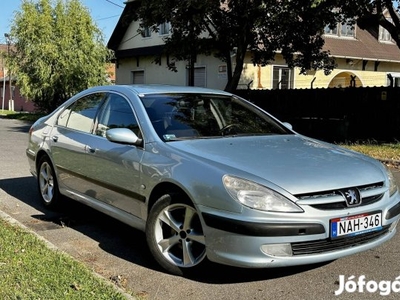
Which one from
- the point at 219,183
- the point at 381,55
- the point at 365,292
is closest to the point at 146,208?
the point at 219,183

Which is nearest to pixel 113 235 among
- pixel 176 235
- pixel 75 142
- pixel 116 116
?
pixel 75 142

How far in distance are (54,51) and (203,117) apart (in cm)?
1982

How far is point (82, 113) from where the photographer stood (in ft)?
17.7

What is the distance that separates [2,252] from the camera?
4.04 m

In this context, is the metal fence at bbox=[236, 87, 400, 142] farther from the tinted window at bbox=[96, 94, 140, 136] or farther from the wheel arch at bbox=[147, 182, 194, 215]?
the wheel arch at bbox=[147, 182, 194, 215]

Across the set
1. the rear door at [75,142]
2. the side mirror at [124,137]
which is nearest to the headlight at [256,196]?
the side mirror at [124,137]

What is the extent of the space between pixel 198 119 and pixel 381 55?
2135 centimetres

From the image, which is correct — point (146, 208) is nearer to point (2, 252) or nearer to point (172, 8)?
point (2, 252)

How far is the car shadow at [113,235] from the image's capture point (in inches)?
150

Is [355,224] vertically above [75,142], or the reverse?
[75,142]

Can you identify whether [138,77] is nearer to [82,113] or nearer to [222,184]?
[82,113]

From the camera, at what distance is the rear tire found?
19.0ft

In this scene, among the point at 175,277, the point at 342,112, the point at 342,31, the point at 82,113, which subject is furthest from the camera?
the point at 342,31

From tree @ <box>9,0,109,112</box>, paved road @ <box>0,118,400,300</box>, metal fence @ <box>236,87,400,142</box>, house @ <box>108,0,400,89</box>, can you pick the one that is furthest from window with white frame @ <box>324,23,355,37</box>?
paved road @ <box>0,118,400,300</box>
